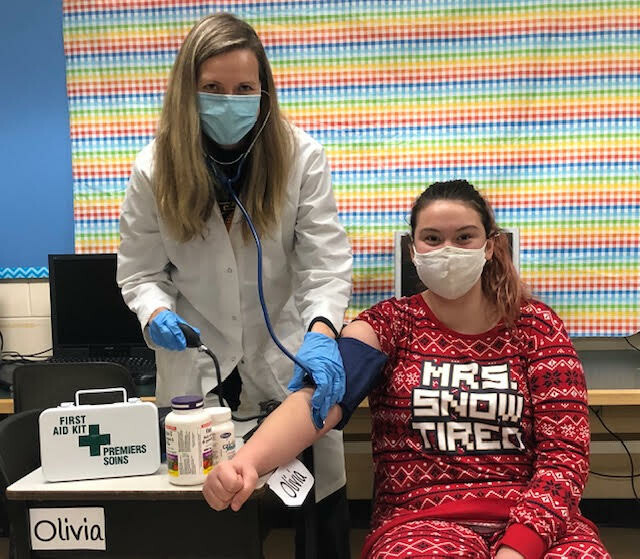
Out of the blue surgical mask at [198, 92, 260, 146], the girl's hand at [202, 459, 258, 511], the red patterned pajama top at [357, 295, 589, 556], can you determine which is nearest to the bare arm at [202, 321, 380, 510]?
the girl's hand at [202, 459, 258, 511]

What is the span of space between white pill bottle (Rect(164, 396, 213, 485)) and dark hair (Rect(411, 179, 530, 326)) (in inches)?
24.7

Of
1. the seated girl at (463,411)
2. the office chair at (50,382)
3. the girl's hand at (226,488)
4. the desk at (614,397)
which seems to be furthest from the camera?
the desk at (614,397)

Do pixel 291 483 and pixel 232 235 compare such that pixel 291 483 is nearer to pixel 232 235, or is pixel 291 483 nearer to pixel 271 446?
pixel 271 446

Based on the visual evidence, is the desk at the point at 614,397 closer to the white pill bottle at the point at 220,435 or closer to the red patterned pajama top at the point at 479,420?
the red patterned pajama top at the point at 479,420

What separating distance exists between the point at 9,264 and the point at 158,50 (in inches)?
41.6

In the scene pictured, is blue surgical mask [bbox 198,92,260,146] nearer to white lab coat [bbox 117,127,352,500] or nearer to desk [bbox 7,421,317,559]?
white lab coat [bbox 117,127,352,500]

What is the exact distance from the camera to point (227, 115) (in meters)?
1.38

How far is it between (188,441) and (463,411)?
1.87 ft

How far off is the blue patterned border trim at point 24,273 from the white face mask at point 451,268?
5.80ft

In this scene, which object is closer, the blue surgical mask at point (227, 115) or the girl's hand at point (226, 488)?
the girl's hand at point (226, 488)

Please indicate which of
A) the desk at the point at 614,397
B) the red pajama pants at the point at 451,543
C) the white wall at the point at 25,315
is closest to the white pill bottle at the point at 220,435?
the red pajama pants at the point at 451,543

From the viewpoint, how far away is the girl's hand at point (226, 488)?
107 centimetres

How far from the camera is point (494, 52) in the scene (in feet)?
7.66

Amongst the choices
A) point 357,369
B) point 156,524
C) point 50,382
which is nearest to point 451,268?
point 357,369
